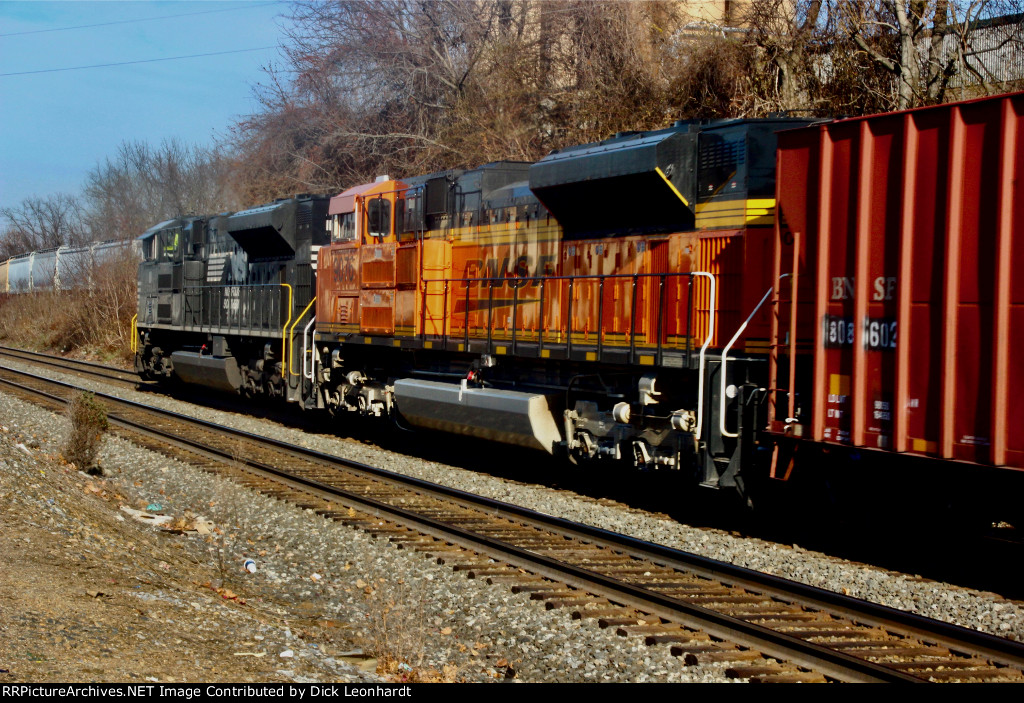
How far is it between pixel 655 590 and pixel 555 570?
928 mm

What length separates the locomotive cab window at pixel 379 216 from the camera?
13.8 metres

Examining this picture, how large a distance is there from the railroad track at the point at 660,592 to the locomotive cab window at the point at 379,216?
4.14 m

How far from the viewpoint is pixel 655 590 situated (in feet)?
21.5

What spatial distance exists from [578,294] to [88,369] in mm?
21132

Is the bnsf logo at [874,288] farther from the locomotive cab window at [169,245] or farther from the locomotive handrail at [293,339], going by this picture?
the locomotive cab window at [169,245]

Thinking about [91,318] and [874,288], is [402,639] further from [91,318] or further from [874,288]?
[91,318]

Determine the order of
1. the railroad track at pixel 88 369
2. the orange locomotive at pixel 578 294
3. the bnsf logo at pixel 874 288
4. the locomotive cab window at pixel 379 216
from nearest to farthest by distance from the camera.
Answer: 1. the bnsf logo at pixel 874 288
2. the orange locomotive at pixel 578 294
3. the locomotive cab window at pixel 379 216
4. the railroad track at pixel 88 369

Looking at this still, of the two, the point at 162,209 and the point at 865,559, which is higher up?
the point at 162,209

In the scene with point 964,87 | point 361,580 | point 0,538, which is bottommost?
point 361,580

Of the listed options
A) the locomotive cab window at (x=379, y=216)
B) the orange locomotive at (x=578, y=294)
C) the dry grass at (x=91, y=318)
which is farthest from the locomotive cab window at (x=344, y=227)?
the dry grass at (x=91, y=318)

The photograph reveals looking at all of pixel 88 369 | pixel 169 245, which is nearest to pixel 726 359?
pixel 169 245

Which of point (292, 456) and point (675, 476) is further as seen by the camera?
point (292, 456)

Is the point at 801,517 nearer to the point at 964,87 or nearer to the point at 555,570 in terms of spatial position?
the point at 555,570
